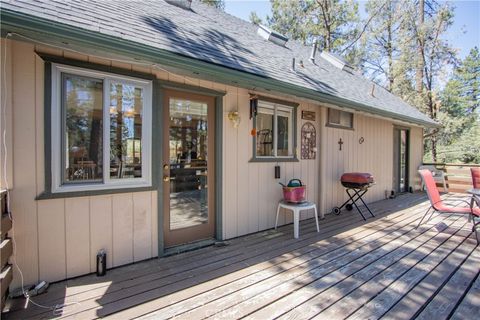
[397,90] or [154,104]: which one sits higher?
[397,90]

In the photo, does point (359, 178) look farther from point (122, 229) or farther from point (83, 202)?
point (83, 202)

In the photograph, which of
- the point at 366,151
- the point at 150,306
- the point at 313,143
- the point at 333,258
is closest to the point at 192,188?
the point at 150,306

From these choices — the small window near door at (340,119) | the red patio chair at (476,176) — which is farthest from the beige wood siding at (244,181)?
the red patio chair at (476,176)

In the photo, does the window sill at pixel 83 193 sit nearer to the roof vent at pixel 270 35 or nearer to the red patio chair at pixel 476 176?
the roof vent at pixel 270 35

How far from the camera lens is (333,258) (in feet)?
10.4

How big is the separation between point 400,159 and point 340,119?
389cm

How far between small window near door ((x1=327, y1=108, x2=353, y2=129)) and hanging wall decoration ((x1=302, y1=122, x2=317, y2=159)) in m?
0.57

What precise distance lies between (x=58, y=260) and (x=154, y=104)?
6.32ft

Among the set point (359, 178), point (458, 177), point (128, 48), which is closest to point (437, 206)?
point (359, 178)

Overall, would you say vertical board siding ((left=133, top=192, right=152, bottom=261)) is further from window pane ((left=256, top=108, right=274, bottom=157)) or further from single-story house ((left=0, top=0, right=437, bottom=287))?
window pane ((left=256, top=108, right=274, bottom=157))

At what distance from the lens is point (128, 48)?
2406mm

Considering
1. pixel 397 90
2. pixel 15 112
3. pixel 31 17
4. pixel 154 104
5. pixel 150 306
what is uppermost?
pixel 397 90

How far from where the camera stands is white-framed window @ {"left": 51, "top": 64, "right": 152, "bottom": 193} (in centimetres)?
257

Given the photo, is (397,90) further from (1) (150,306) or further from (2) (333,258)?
(1) (150,306)
